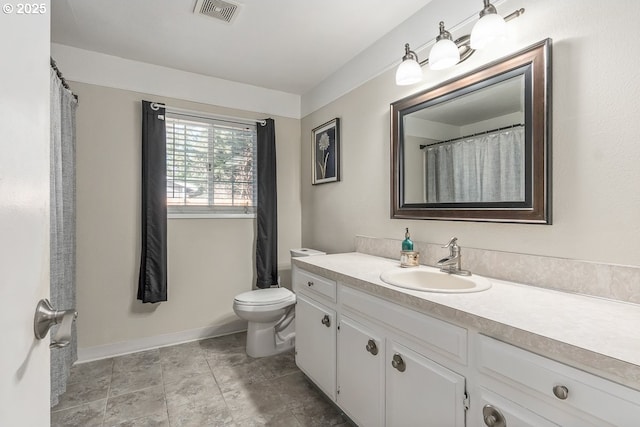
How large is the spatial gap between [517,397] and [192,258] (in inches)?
98.4

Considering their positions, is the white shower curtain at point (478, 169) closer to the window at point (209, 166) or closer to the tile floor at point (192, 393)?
the tile floor at point (192, 393)

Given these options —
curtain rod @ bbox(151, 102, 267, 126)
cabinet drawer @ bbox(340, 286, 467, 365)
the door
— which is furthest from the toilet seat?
the door

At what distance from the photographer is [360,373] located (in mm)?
1465

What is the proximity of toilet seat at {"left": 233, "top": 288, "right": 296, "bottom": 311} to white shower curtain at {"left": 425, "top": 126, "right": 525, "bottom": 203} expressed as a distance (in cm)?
134

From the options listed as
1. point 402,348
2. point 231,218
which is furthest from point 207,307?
point 402,348

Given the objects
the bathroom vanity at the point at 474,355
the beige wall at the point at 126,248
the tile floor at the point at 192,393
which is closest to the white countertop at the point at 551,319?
the bathroom vanity at the point at 474,355

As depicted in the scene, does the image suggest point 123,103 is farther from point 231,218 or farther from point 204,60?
point 231,218

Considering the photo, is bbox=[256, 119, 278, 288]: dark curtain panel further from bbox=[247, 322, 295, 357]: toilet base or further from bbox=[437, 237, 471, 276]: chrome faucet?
bbox=[437, 237, 471, 276]: chrome faucet

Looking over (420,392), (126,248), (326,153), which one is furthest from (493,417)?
(126,248)

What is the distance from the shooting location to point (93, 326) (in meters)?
2.37

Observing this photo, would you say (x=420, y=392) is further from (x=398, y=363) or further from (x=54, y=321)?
(x=54, y=321)

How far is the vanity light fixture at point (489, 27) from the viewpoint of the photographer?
1.33 meters

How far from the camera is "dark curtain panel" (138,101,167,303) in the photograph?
97.2 inches

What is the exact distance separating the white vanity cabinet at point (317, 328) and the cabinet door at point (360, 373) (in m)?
0.08
